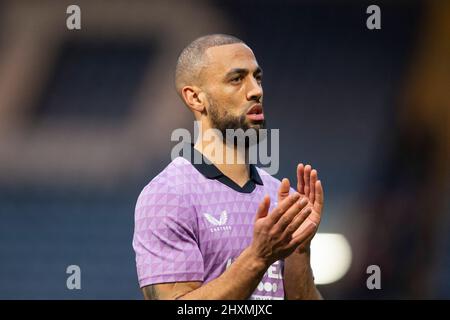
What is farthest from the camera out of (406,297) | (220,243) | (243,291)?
(406,297)

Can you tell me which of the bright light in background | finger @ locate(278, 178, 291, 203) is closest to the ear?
finger @ locate(278, 178, 291, 203)

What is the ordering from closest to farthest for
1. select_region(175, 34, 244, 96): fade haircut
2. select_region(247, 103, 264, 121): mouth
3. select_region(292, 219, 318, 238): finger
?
select_region(292, 219, 318, 238): finger < select_region(247, 103, 264, 121): mouth < select_region(175, 34, 244, 96): fade haircut

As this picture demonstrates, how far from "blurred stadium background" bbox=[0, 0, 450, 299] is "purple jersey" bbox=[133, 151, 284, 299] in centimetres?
331

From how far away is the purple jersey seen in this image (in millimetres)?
2883

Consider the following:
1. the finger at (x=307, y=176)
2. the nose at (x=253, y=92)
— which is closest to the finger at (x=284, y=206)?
the finger at (x=307, y=176)

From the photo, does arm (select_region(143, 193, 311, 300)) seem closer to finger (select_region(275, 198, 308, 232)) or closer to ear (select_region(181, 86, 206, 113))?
finger (select_region(275, 198, 308, 232))

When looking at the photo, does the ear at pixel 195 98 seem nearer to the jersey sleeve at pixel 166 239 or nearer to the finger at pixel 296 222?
the jersey sleeve at pixel 166 239

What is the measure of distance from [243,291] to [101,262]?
150 inches

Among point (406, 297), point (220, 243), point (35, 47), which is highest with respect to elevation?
point (35, 47)

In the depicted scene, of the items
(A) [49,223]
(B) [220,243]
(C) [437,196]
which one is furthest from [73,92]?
(B) [220,243]

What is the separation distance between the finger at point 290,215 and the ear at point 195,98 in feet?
2.30

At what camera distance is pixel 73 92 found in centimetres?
674

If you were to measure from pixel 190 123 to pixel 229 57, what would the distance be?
329cm
